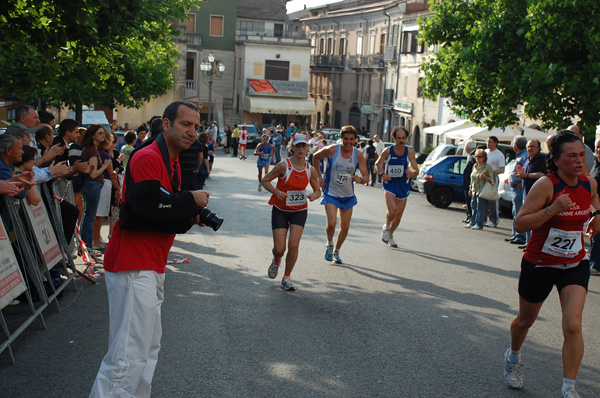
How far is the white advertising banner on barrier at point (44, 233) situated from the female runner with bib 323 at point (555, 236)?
453 centimetres

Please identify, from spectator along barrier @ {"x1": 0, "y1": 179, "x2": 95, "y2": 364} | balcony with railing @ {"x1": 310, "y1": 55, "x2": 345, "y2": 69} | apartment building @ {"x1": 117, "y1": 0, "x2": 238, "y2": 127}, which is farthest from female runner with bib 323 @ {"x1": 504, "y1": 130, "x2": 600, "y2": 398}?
balcony with railing @ {"x1": 310, "y1": 55, "x2": 345, "y2": 69}

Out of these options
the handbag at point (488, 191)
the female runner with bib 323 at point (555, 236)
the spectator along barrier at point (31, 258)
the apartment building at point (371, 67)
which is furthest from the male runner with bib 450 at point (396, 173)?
the apartment building at point (371, 67)

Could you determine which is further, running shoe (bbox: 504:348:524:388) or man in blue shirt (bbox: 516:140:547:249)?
man in blue shirt (bbox: 516:140:547:249)

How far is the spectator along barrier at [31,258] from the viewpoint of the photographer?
6.54 meters

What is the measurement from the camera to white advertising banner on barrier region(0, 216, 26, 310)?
20.8 ft

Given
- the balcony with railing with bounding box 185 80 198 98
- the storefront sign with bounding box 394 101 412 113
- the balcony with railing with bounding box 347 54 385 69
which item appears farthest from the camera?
the balcony with railing with bounding box 185 80 198 98

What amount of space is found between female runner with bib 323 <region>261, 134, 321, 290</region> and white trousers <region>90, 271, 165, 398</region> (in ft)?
14.5

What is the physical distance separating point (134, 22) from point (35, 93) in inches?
523

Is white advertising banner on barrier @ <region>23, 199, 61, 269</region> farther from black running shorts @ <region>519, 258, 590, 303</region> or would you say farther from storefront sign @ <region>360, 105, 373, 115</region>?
storefront sign @ <region>360, 105, 373, 115</region>

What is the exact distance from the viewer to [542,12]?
57.1 feet

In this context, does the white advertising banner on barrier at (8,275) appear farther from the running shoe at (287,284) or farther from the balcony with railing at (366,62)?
the balcony with railing at (366,62)

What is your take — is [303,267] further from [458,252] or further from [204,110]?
[204,110]

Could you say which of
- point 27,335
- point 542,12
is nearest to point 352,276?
point 27,335

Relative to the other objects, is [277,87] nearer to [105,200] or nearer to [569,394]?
[105,200]
